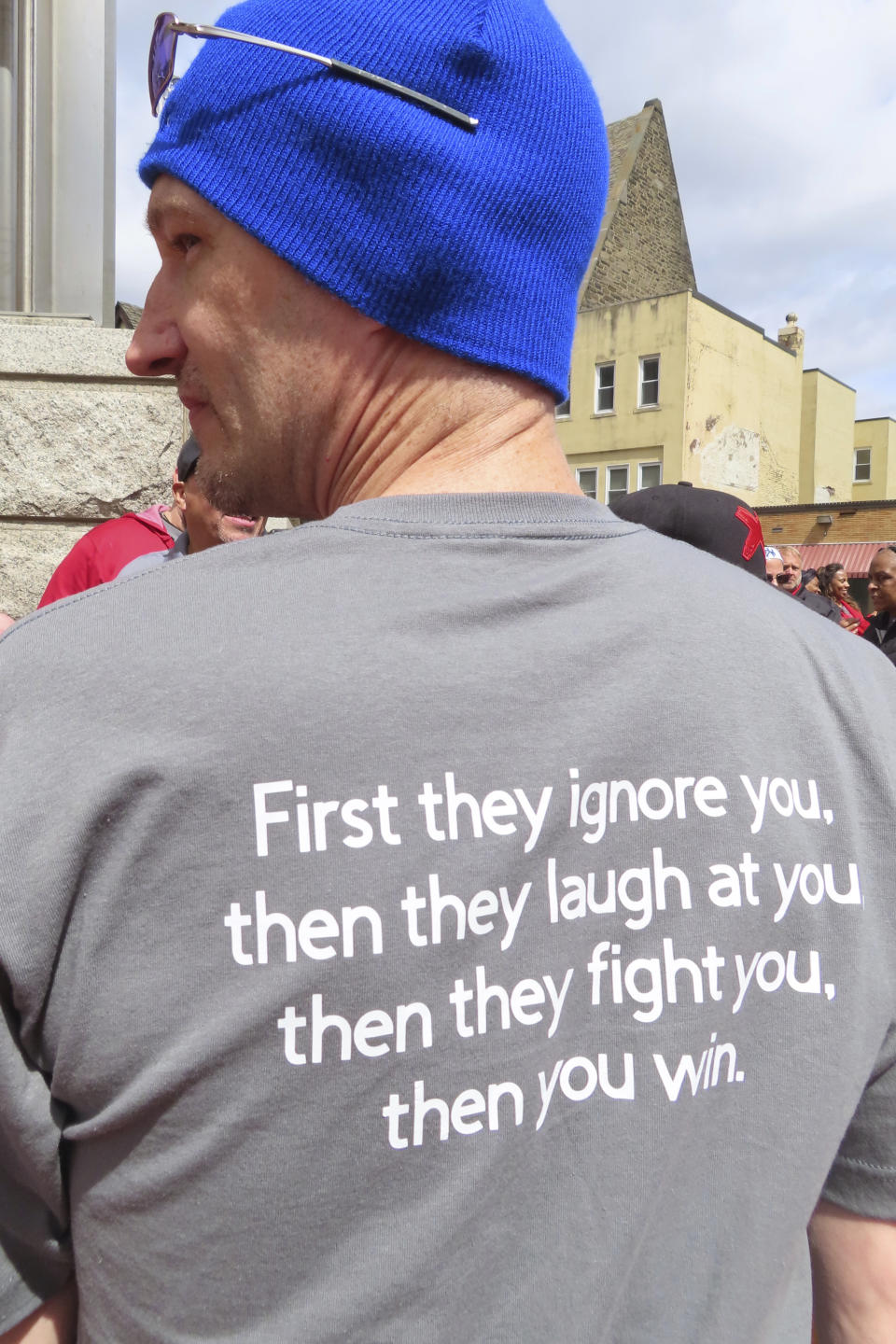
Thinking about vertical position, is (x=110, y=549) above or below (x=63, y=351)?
below

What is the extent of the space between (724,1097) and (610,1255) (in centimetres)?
16

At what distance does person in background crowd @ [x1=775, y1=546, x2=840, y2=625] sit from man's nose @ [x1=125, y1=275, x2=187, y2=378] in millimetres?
7200

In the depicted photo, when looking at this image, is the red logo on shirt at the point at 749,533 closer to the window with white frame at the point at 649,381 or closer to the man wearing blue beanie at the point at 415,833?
the man wearing blue beanie at the point at 415,833

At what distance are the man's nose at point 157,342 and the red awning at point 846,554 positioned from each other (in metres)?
25.8

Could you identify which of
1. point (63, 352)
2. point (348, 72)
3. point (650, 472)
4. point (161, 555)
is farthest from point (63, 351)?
point (650, 472)

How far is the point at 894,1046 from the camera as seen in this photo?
3.47ft

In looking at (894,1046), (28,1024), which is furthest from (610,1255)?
(28,1024)

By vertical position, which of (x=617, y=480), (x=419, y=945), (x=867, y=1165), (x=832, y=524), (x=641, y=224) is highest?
(x=641, y=224)

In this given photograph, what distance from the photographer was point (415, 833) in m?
0.84

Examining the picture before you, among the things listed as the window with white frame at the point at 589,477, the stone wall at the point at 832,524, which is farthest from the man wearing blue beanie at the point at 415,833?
A: the window with white frame at the point at 589,477

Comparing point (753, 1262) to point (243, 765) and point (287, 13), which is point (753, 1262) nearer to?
point (243, 765)

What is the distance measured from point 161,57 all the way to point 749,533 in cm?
219

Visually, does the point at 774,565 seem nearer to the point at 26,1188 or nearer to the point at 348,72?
the point at 348,72

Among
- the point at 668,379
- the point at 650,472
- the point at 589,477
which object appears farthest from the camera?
the point at 589,477
